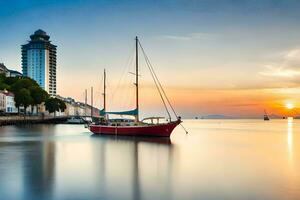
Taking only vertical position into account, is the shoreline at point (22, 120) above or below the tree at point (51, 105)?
below

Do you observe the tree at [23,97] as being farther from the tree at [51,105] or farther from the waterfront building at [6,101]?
the tree at [51,105]

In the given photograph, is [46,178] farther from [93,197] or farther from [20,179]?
[93,197]

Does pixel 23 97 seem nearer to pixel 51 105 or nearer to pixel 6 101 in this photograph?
pixel 6 101

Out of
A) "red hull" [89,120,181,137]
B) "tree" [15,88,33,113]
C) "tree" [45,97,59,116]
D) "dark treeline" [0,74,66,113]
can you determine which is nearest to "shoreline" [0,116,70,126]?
"dark treeline" [0,74,66,113]

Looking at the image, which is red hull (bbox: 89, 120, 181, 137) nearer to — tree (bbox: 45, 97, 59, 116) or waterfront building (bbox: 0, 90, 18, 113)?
waterfront building (bbox: 0, 90, 18, 113)

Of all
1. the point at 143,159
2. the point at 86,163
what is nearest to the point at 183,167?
the point at 143,159

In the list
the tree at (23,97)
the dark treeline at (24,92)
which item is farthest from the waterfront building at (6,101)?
the tree at (23,97)

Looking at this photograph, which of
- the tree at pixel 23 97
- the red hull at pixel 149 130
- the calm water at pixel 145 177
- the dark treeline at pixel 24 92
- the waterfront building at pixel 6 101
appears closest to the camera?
the calm water at pixel 145 177

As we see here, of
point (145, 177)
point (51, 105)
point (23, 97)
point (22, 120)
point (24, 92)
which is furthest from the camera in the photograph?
point (51, 105)

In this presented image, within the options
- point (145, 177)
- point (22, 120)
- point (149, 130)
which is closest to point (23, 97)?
point (22, 120)

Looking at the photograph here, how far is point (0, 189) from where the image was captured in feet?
66.8

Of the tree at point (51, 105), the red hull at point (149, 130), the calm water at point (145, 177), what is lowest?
the calm water at point (145, 177)

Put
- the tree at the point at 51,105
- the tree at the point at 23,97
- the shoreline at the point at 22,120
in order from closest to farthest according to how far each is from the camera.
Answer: the shoreline at the point at 22,120, the tree at the point at 23,97, the tree at the point at 51,105

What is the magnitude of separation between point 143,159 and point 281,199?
18.1 metres
